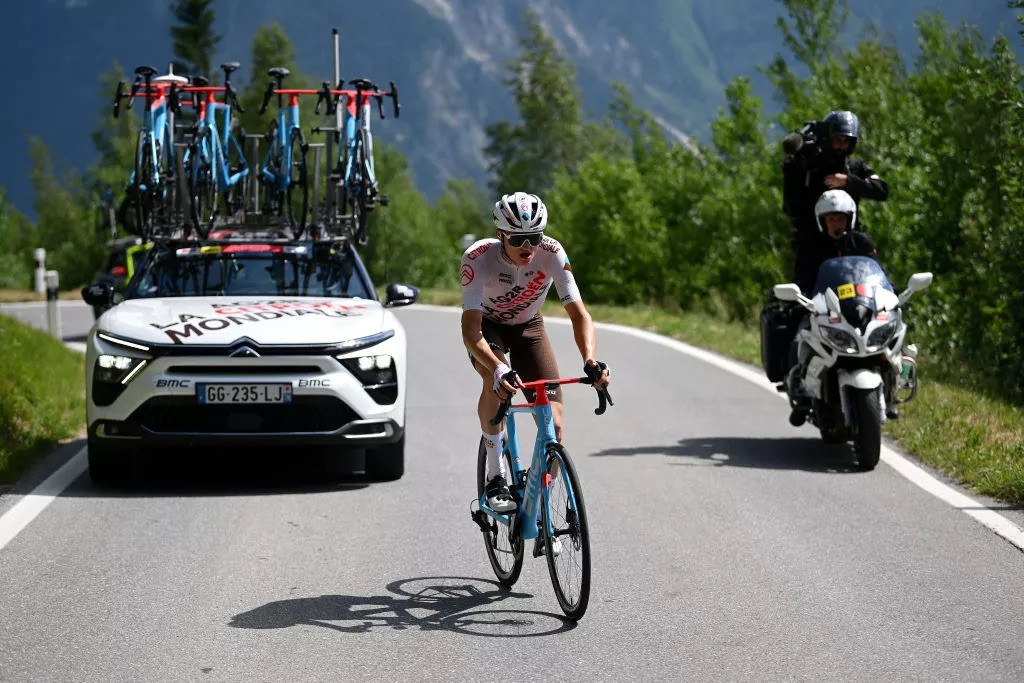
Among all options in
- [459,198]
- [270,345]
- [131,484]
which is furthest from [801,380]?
[459,198]

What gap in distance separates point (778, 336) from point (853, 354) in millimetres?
1379

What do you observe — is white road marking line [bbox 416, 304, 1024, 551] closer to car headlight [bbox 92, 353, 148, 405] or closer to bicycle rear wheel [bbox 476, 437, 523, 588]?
bicycle rear wheel [bbox 476, 437, 523, 588]

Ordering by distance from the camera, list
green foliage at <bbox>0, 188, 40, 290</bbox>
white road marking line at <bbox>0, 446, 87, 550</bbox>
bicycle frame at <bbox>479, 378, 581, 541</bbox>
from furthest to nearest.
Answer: green foliage at <bbox>0, 188, 40, 290</bbox>, white road marking line at <bbox>0, 446, 87, 550</bbox>, bicycle frame at <bbox>479, 378, 581, 541</bbox>

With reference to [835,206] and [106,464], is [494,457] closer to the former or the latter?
[106,464]

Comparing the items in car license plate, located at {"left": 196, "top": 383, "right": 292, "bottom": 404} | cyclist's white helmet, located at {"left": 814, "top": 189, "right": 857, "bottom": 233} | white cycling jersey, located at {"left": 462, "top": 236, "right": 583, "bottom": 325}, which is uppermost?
white cycling jersey, located at {"left": 462, "top": 236, "right": 583, "bottom": 325}

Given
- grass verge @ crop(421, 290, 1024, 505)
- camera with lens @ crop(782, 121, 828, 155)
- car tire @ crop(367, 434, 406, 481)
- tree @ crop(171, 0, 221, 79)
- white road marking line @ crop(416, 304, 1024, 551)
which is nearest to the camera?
white road marking line @ crop(416, 304, 1024, 551)

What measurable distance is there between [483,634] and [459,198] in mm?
143387

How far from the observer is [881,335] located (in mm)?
10117

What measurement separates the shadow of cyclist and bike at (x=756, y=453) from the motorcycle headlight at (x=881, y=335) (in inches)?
31.2

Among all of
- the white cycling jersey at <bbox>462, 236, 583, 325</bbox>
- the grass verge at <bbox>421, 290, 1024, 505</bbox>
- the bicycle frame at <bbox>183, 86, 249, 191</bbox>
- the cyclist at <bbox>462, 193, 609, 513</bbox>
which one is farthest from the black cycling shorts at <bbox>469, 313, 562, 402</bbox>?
the bicycle frame at <bbox>183, 86, 249, 191</bbox>

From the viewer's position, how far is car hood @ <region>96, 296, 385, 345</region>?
9.29 m

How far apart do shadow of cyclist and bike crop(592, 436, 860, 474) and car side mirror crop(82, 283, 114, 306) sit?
134 inches

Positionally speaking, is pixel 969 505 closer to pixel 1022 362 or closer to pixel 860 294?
pixel 860 294

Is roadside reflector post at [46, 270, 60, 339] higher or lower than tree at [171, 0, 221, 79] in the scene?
lower
